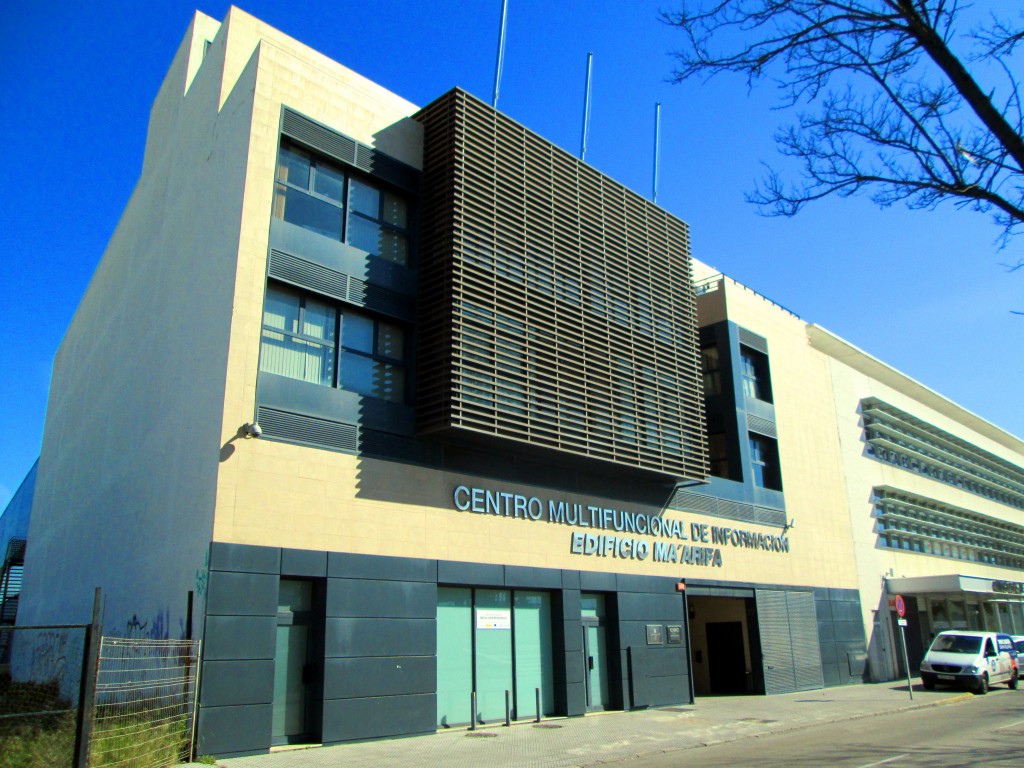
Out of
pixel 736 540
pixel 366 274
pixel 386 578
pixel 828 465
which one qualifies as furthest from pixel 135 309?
pixel 828 465

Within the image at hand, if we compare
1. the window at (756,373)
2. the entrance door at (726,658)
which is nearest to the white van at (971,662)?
the entrance door at (726,658)

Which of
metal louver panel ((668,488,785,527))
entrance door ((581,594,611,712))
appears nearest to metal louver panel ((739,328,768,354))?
metal louver panel ((668,488,785,527))

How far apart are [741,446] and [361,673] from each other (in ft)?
54.4

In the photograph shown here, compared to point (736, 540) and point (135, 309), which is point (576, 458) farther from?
point (135, 309)

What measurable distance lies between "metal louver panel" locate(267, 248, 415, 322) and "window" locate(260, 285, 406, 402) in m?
0.34

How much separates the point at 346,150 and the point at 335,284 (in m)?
3.31

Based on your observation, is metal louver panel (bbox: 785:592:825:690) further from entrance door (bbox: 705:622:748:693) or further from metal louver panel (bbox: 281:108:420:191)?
metal louver panel (bbox: 281:108:420:191)

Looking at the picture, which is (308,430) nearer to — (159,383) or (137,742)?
(159,383)

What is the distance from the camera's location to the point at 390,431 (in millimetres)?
17156

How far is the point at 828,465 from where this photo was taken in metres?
32.4

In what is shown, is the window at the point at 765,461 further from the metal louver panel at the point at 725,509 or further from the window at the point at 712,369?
the window at the point at 712,369

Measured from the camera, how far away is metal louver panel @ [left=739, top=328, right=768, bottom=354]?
2938 centimetres

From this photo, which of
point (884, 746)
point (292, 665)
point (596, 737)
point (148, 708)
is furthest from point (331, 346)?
point (884, 746)

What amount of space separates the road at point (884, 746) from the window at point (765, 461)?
10.6 meters
